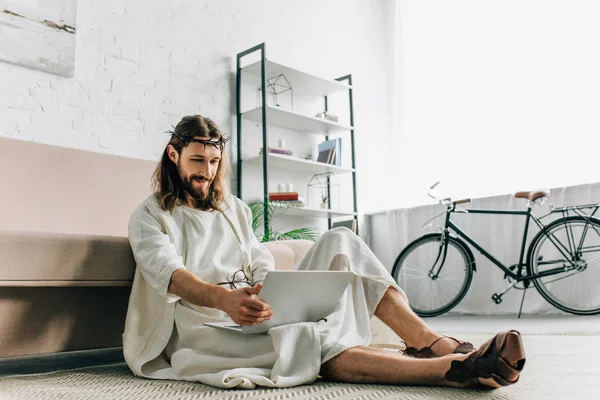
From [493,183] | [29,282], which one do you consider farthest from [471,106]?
[29,282]

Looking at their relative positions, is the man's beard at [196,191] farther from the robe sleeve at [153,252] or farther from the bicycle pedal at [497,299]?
the bicycle pedal at [497,299]

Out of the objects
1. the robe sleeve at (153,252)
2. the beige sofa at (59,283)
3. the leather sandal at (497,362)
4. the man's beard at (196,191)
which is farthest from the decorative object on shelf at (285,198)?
the leather sandal at (497,362)

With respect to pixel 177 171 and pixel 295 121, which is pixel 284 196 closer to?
pixel 295 121

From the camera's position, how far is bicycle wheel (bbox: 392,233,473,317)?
12.4ft

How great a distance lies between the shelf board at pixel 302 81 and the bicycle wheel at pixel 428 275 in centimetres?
137

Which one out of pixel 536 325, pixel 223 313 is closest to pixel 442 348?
pixel 223 313

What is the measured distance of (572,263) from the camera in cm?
322

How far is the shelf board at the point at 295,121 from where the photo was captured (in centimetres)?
378

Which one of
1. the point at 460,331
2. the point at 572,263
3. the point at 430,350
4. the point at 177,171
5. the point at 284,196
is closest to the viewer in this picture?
the point at 430,350

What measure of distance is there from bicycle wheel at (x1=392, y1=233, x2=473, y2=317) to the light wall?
52 centimetres

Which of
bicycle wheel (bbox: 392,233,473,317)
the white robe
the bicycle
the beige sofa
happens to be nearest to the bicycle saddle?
the bicycle

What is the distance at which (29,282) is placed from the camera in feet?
4.60

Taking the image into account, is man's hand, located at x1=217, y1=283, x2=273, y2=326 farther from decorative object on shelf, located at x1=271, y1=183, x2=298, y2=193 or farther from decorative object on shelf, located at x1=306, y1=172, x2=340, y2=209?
decorative object on shelf, located at x1=306, y1=172, x2=340, y2=209

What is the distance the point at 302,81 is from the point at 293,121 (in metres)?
0.33
